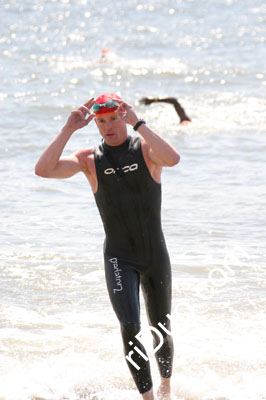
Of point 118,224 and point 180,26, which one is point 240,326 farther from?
point 180,26

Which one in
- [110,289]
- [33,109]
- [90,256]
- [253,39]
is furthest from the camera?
[253,39]

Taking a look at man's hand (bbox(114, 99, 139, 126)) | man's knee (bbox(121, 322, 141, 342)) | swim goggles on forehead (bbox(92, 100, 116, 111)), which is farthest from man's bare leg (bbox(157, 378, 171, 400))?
swim goggles on forehead (bbox(92, 100, 116, 111))

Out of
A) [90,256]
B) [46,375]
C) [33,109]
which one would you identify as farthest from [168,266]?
[33,109]

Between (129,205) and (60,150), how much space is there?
611 millimetres

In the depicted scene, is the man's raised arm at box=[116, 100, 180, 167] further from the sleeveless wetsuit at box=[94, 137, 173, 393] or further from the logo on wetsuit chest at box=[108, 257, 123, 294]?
the logo on wetsuit chest at box=[108, 257, 123, 294]

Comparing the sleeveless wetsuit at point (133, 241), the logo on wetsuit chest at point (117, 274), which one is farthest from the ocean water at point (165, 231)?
the logo on wetsuit chest at point (117, 274)

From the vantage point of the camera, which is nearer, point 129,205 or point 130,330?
point 130,330

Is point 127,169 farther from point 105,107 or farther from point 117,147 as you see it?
point 105,107

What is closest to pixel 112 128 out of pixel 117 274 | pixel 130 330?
pixel 117 274

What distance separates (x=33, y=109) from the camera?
58.3 ft

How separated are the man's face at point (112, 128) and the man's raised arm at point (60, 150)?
0.32ft

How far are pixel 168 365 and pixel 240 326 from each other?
1741mm

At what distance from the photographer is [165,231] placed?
383 inches

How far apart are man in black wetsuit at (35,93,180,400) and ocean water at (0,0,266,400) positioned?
0.89m
